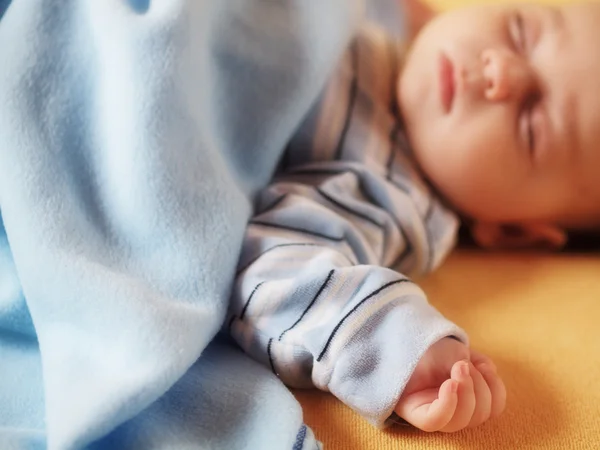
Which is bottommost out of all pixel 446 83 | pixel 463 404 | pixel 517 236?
pixel 517 236

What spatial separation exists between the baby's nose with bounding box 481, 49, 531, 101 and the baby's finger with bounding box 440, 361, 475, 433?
0.39m

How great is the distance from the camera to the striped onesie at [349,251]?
530mm

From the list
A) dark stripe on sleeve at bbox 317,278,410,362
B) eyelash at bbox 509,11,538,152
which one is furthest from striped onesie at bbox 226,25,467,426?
eyelash at bbox 509,11,538,152

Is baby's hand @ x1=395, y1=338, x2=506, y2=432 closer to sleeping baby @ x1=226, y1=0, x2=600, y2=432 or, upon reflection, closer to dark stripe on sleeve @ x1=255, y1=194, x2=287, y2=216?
sleeping baby @ x1=226, y1=0, x2=600, y2=432

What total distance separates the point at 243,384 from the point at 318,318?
79mm

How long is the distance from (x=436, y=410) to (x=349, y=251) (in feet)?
0.71

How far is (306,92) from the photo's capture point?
29.5 inches

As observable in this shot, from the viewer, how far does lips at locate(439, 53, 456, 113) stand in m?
0.82

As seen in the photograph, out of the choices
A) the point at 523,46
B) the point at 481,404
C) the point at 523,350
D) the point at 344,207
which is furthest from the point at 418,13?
the point at 481,404

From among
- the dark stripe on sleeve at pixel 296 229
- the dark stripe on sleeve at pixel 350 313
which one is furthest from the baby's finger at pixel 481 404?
the dark stripe on sleeve at pixel 296 229

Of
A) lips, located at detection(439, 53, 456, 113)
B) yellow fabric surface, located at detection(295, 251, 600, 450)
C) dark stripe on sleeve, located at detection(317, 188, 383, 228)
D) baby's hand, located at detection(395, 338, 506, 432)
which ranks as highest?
lips, located at detection(439, 53, 456, 113)

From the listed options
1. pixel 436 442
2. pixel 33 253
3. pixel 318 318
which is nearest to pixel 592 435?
pixel 436 442

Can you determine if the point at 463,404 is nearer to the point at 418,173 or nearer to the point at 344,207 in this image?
the point at 344,207

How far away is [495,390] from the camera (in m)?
0.53
